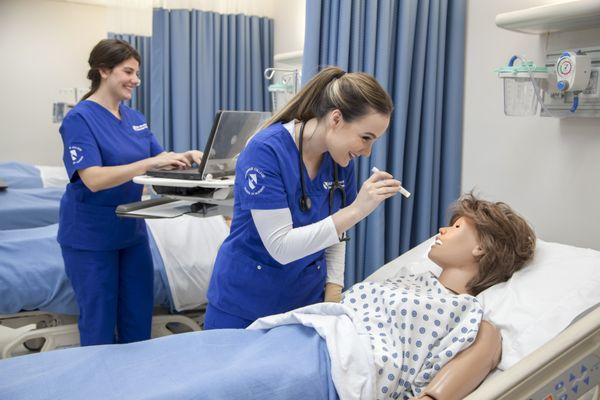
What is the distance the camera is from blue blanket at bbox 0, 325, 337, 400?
1.09 metres

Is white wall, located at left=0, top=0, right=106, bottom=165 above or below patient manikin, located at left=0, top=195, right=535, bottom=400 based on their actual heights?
above

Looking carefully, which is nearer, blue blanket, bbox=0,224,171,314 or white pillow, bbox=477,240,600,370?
white pillow, bbox=477,240,600,370

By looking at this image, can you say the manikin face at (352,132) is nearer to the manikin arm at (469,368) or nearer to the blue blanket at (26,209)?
the manikin arm at (469,368)

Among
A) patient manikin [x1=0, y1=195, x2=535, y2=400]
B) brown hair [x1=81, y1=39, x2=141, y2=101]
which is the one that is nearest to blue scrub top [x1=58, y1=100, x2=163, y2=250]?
brown hair [x1=81, y1=39, x2=141, y2=101]

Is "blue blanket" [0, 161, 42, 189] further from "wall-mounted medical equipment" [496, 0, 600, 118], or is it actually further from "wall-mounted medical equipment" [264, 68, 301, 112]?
"wall-mounted medical equipment" [496, 0, 600, 118]

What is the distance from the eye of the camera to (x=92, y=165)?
2.01 m

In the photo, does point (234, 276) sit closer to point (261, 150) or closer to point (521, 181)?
point (261, 150)

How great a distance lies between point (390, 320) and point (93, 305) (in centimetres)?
124

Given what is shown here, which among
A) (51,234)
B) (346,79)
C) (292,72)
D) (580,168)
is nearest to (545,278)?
(580,168)

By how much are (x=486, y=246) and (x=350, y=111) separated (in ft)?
1.76

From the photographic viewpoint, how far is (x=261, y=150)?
4.73 ft

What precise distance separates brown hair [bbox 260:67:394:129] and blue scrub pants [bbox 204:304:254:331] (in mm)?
543

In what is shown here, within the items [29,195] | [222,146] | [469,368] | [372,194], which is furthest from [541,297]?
[29,195]

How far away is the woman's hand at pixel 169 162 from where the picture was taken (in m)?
2.03
